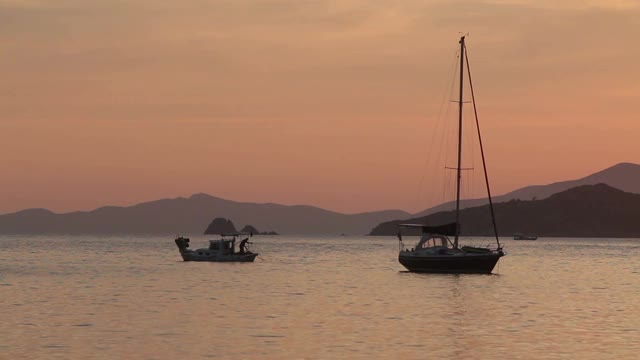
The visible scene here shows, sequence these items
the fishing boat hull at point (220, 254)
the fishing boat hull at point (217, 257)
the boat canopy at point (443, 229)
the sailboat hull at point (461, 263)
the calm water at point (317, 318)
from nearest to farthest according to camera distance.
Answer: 1. the calm water at point (317, 318)
2. the sailboat hull at point (461, 263)
3. the boat canopy at point (443, 229)
4. the fishing boat hull at point (217, 257)
5. the fishing boat hull at point (220, 254)

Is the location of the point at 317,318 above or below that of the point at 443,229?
below

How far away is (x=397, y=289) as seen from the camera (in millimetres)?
85562

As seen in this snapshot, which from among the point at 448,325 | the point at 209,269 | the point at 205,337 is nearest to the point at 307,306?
the point at 448,325

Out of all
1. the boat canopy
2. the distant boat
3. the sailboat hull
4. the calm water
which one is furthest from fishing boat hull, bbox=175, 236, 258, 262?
the sailboat hull

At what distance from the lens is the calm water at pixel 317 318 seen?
145 feet

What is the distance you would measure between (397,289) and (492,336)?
3557cm

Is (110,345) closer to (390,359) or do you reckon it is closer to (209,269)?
(390,359)

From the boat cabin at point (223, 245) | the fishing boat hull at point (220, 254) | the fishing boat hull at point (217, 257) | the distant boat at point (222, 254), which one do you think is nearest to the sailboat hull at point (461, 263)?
the distant boat at point (222, 254)

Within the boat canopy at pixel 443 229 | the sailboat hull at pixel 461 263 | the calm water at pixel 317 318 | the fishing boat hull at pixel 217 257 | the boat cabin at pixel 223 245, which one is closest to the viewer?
the calm water at pixel 317 318

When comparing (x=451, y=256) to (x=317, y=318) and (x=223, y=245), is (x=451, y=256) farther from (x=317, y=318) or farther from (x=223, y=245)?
(x=223, y=245)

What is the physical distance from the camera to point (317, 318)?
58.2 metres

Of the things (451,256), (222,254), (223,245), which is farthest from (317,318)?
(223,245)

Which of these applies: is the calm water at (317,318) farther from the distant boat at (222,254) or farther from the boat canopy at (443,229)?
the distant boat at (222,254)

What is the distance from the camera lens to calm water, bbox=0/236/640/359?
4431cm
